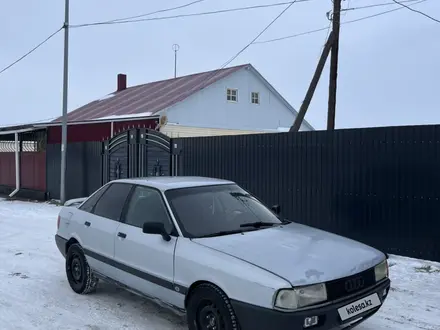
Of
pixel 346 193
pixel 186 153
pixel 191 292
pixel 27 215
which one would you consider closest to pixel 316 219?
pixel 346 193

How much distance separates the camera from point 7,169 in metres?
19.9

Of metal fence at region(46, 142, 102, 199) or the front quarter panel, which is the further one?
metal fence at region(46, 142, 102, 199)

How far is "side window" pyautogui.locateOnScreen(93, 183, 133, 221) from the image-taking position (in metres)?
5.47

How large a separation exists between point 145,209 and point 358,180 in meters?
4.44

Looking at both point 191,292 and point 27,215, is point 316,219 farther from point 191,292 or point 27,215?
point 27,215

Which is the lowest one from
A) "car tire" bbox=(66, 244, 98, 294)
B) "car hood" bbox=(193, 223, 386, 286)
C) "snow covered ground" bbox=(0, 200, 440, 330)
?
"snow covered ground" bbox=(0, 200, 440, 330)

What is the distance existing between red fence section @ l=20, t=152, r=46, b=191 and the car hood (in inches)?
586

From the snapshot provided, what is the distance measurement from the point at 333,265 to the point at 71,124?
19571mm

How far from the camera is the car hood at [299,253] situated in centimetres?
369

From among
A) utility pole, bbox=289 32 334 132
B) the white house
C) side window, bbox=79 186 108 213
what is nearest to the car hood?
side window, bbox=79 186 108 213

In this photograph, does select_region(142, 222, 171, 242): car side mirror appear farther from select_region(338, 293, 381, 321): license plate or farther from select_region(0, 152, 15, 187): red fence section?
select_region(0, 152, 15, 187): red fence section

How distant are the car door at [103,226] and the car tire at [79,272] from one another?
0.16 m

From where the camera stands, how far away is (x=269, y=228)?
15.6 ft

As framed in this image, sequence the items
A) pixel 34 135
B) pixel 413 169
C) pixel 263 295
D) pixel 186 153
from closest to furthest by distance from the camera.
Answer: pixel 263 295 < pixel 413 169 < pixel 186 153 < pixel 34 135
